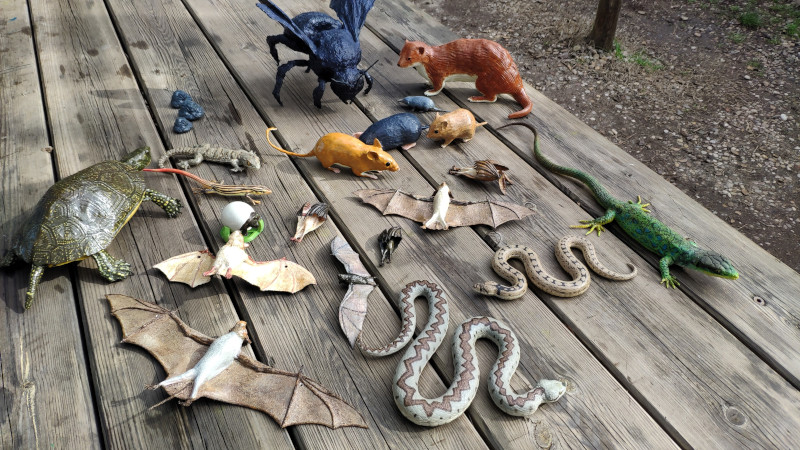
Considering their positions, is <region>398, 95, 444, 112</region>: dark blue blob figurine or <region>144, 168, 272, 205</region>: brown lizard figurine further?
<region>398, 95, 444, 112</region>: dark blue blob figurine

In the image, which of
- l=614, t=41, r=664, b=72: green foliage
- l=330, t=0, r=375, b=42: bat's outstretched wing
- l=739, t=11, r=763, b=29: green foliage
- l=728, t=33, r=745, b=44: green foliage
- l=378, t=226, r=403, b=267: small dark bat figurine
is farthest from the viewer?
l=739, t=11, r=763, b=29: green foliage

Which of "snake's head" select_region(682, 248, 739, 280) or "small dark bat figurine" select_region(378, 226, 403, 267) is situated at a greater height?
"snake's head" select_region(682, 248, 739, 280)

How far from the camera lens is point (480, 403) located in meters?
1.61

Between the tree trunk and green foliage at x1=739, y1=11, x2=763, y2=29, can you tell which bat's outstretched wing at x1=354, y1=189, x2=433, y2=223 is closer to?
the tree trunk

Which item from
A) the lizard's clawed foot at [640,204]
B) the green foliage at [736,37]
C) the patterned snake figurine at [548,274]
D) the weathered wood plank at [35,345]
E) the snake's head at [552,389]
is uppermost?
the green foliage at [736,37]

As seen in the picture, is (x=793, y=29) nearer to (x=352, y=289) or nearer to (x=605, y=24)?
(x=605, y=24)

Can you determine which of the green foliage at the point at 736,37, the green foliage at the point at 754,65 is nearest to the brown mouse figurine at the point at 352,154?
the green foliage at the point at 754,65

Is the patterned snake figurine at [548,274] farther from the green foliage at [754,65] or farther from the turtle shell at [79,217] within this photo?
the green foliage at [754,65]

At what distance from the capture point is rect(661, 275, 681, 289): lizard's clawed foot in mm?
1988

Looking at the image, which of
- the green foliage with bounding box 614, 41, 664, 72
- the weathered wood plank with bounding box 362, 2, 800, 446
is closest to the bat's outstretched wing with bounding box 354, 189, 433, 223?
the weathered wood plank with bounding box 362, 2, 800, 446

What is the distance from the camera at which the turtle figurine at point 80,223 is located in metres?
1.78

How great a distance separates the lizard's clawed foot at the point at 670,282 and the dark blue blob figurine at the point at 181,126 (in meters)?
2.26

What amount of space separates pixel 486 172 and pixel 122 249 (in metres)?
1.55

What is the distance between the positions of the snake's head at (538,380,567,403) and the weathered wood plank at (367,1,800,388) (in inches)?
28.9
